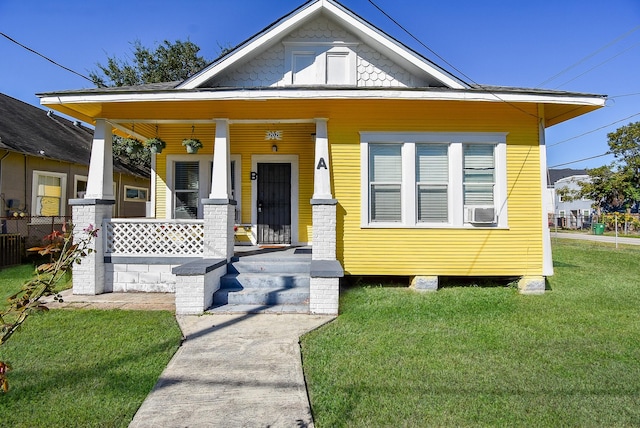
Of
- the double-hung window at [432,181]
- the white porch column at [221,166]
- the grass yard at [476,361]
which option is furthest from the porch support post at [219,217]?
the double-hung window at [432,181]

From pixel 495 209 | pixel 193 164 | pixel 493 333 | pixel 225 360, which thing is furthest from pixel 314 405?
pixel 193 164

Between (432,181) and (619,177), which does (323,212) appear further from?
(619,177)

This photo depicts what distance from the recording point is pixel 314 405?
2.67 meters

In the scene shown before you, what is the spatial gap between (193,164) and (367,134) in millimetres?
4770

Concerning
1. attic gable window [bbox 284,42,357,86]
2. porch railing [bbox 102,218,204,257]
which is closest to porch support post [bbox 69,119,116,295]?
porch railing [bbox 102,218,204,257]

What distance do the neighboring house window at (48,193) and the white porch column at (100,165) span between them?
639cm

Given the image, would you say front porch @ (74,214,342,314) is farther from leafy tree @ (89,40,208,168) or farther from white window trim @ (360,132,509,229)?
leafy tree @ (89,40,208,168)

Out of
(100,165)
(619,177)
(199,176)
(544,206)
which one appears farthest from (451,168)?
(619,177)

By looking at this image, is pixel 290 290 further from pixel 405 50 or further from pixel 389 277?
pixel 405 50

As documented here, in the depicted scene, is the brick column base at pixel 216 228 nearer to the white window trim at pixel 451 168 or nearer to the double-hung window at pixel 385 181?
the white window trim at pixel 451 168

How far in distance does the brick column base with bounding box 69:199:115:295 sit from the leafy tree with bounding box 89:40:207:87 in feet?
50.4

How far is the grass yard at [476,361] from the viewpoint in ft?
8.39

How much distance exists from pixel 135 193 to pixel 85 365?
14.3 metres

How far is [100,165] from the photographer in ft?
20.7
